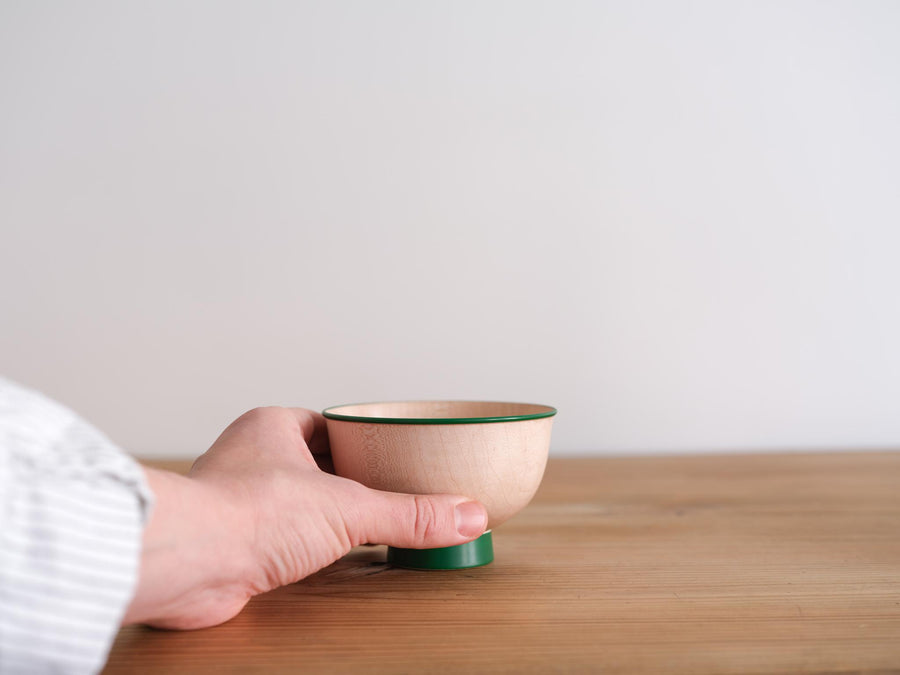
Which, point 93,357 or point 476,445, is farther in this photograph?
point 93,357

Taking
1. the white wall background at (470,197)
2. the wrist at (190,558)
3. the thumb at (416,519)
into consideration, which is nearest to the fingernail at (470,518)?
the thumb at (416,519)

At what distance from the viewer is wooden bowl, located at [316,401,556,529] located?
542 mm

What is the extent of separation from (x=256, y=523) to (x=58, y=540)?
14cm

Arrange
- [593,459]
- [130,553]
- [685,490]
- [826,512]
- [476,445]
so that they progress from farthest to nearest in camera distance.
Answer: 1. [593,459]
2. [685,490]
3. [826,512]
4. [476,445]
5. [130,553]

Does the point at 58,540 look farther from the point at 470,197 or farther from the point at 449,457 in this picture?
the point at 470,197

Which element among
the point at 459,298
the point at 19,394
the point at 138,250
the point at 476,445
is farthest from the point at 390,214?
the point at 19,394

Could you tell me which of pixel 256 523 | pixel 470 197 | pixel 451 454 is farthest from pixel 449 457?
pixel 470 197

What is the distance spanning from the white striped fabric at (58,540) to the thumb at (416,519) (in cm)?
19

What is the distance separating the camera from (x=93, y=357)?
124cm

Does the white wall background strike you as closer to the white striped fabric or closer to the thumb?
the thumb

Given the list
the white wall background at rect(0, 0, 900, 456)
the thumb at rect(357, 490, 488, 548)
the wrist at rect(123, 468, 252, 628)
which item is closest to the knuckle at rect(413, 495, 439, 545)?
the thumb at rect(357, 490, 488, 548)

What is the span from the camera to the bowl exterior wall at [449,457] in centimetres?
54

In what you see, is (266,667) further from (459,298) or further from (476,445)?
(459,298)

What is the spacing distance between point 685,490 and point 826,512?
6.9 inches
